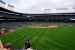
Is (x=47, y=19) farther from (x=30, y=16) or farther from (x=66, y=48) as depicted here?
(x=66, y=48)

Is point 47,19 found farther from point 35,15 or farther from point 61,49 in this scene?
point 61,49

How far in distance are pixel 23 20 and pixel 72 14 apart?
3051 cm

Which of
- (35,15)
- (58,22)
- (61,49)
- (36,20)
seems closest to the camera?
(61,49)

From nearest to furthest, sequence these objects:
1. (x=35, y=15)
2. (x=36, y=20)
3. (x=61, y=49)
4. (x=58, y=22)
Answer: (x=61, y=49) → (x=58, y=22) → (x=36, y=20) → (x=35, y=15)

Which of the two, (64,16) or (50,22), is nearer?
(50,22)

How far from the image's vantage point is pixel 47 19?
100438 mm

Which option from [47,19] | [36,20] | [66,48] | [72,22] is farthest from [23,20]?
[66,48]

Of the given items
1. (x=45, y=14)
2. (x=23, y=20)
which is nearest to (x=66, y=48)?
(x=23, y=20)

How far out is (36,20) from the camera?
103m

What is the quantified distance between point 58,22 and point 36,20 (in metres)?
14.7

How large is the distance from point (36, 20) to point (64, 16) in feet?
58.8

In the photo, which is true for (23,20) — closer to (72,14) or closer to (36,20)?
(36,20)

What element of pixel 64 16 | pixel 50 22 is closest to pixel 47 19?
pixel 50 22

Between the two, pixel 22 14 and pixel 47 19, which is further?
pixel 22 14
